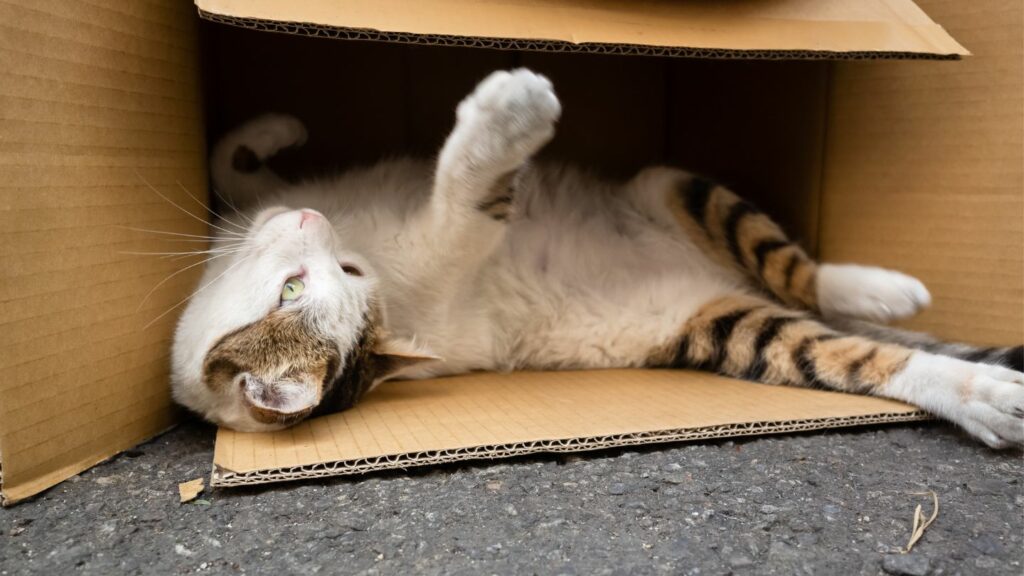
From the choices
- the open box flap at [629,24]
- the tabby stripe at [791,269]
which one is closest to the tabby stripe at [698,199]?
the tabby stripe at [791,269]

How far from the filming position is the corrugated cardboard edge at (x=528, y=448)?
1.18 metres

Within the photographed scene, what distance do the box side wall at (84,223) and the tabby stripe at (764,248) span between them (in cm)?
133

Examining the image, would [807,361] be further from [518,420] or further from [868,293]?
[518,420]

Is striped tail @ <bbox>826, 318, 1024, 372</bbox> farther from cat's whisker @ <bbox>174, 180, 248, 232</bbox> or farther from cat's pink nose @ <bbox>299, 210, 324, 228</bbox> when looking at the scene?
cat's whisker @ <bbox>174, 180, 248, 232</bbox>

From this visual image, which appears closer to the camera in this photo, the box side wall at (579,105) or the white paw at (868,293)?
the white paw at (868,293)

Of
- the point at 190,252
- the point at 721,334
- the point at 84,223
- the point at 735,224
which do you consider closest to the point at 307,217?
the point at 190,252

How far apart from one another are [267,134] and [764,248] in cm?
123

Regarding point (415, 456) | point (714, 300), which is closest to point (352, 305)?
point (415, 456)

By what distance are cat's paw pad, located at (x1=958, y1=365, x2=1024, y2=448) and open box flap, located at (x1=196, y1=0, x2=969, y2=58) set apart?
24.1 inches

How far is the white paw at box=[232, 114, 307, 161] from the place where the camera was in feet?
6.01

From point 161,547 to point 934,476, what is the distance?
118 cm

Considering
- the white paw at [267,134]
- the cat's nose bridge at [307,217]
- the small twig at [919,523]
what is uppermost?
the white paw at [267,134]

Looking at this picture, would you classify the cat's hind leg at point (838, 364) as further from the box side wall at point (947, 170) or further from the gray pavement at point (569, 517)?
the box side wall at point (947, 170)

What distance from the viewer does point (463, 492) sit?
119cm
